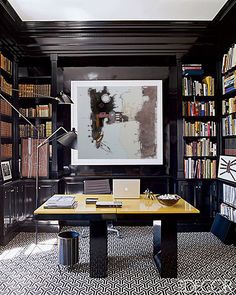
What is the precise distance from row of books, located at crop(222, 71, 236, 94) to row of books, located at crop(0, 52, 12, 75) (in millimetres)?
3056

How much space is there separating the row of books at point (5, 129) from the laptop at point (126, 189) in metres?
1.75

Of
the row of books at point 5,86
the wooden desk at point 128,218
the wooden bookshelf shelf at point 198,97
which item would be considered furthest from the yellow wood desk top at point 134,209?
the wooden bookshelf shelf at point 198,97

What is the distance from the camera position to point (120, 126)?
492 cm

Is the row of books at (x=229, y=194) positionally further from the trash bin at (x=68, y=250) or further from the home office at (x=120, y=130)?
the trash bin at (x=68, y=250)

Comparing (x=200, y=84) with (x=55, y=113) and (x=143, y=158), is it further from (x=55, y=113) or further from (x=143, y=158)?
(x=55, y=113)

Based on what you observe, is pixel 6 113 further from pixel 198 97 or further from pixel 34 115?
pixel 198 97

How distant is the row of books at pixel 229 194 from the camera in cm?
404

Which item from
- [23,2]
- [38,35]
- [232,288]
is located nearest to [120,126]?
[38,35]

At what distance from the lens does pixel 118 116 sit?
16.1 feet

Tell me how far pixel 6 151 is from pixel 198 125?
283 centimetres

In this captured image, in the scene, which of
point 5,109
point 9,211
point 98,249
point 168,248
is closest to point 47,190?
point 9,211

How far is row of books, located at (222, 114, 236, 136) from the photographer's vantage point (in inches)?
160

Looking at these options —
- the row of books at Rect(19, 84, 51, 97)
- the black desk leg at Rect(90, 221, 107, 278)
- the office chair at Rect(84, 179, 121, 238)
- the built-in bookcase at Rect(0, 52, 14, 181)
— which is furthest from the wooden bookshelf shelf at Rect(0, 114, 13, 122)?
the black desk leg at Rect(90, 221, 107, 278)

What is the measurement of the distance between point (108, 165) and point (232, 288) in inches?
107
